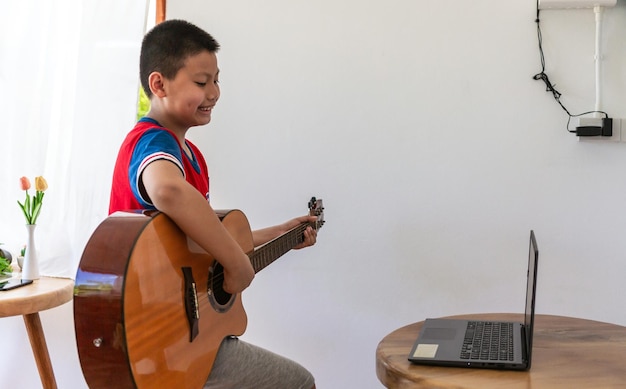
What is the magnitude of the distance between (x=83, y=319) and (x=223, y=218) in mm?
454

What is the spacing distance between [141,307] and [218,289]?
345mm

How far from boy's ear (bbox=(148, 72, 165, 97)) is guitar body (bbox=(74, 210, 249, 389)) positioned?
369 millimetres

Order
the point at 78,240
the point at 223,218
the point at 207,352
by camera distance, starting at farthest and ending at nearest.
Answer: the point at 78,240, the point at 223,218, the point at 207,352

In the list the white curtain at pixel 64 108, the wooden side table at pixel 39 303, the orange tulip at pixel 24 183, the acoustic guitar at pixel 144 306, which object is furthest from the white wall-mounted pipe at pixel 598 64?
the orange tulip at pixel 24 183

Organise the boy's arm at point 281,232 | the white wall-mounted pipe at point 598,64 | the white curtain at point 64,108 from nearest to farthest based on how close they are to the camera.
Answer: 1. the boy's arm at point 281,232
2. the white wall-mounted pipe at point 598,64
3. the white curtain at point 64,108

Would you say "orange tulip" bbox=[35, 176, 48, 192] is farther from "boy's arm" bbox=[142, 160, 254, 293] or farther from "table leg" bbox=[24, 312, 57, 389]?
"boy's arm" bbox=[142, 160, 254, 293]

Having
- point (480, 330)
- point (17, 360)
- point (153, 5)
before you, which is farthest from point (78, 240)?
point (480, 330)

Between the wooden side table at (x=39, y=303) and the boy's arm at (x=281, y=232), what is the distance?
0.68 meters

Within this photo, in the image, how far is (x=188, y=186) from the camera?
1.49 m

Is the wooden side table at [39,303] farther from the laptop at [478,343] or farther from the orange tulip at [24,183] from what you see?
the laptop at [478,343]

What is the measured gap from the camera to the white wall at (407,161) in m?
2.31

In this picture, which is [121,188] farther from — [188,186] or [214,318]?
[214,318]

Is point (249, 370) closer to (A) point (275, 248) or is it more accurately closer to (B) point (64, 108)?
(A) point (275, 248)

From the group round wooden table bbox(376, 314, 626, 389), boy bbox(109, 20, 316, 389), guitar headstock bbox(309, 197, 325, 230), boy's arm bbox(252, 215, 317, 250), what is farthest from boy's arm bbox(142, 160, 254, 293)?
guitar headstock bbox(309, 197, 325, 230)
